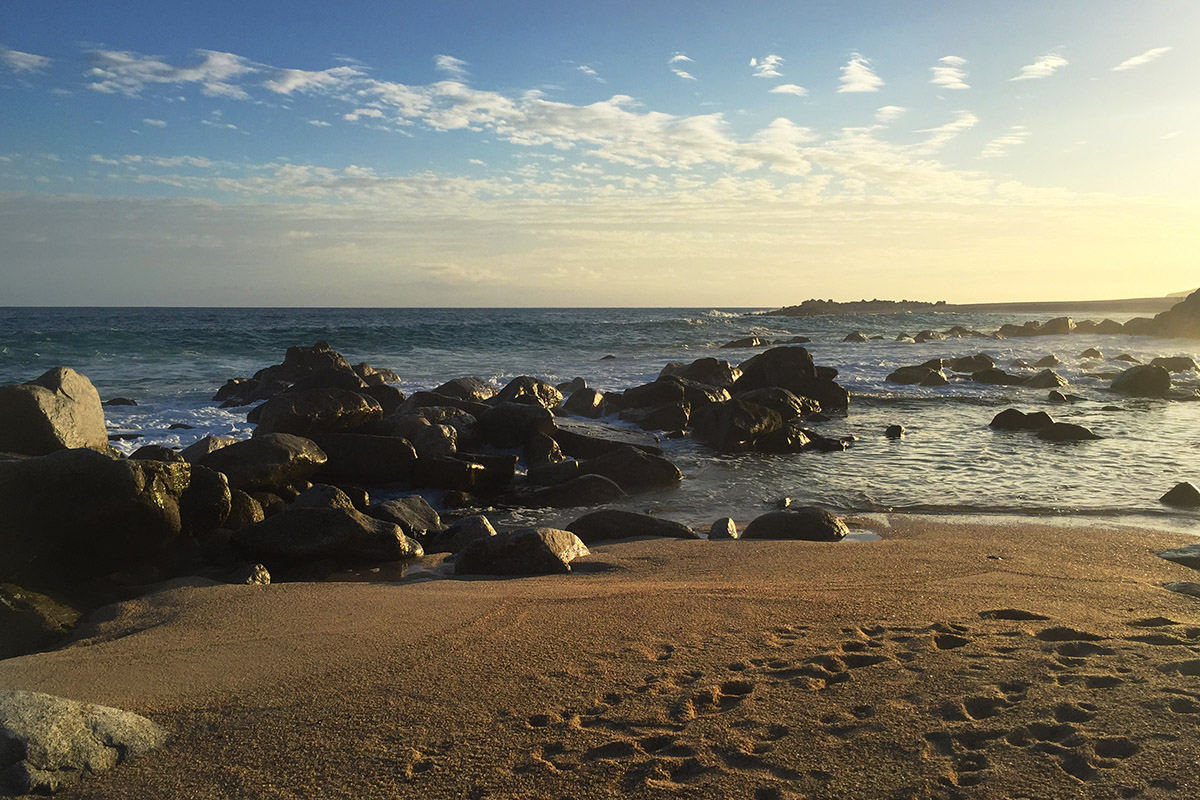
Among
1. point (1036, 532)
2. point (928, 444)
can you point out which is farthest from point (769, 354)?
point (1036, 532)

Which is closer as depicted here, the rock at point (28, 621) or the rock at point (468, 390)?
the rock at point (28, 621)

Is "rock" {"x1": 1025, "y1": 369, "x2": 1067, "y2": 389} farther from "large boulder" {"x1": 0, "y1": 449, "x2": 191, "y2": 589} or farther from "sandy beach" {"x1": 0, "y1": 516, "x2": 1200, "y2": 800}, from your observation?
"large boulder" {"x1": 0, "y1": 449, "x2": 191, "y2": 589}

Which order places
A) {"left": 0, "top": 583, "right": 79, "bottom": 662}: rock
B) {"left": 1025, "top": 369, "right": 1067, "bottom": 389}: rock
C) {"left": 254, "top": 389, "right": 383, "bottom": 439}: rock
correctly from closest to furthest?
1. {"left": 0, "top": 583, "right": 79, "bottom": 662}: rock
2. {"left": 254, "top": 389, "right": 383, "bottom": 439}: rock
3. {"left": 1025, "top": 369, "right": 1067, "bottom": 389}: rock

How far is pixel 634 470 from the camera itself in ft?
31.6

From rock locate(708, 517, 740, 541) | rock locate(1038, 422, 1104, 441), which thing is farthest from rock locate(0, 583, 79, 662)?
rock locate(1038, 422, 1104, 441)

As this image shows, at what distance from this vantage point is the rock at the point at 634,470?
958 centimetres

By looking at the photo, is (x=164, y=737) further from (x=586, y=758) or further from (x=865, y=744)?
(x=865, y=744)

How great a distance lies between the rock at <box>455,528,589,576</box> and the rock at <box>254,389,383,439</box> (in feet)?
17.2

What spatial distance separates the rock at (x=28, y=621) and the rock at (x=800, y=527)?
492 cm

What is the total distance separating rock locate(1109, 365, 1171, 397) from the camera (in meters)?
18.8

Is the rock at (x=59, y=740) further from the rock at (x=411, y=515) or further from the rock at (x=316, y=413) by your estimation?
the rock at (x=316, y=413)

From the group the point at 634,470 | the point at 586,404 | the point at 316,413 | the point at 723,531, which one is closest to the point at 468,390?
the point at 586,404

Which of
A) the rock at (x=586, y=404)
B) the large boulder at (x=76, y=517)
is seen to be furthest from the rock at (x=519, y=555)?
the rock at (x=586, y=404)

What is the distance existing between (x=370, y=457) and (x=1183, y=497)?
8.69 metres
